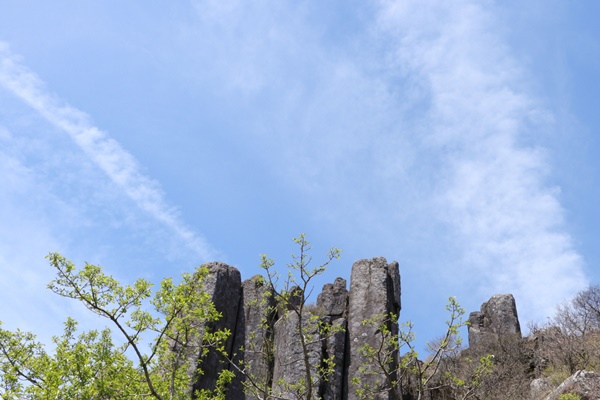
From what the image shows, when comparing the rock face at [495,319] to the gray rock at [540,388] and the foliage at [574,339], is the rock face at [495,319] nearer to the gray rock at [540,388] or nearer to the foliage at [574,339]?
the foliage at [574,339]

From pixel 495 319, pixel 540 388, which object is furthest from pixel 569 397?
pixel 495 319

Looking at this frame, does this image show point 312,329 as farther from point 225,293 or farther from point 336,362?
point 225,293

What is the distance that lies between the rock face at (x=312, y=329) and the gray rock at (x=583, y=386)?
11.4 m

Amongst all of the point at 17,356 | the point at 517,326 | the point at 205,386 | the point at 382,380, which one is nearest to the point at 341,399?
the point at 382,380

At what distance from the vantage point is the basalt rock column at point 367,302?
3444cm

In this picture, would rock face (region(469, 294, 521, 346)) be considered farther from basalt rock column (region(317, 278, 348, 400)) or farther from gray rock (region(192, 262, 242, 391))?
gray rock (region(192, 262, 242, 391))

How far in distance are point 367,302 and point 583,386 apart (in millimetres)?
17373

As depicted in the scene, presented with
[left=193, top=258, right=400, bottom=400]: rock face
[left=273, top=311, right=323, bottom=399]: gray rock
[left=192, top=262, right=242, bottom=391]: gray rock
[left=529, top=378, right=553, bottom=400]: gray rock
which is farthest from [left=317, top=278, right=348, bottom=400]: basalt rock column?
[left=529, top=378, right=553, bottom=400]: gray rock

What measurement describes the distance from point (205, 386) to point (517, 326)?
2799cm

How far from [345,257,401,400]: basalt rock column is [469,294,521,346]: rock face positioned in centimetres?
1184

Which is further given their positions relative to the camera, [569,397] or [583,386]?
[583,386]

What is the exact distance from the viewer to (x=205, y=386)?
108ft

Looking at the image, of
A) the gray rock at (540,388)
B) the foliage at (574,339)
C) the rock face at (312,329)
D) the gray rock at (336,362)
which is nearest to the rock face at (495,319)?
the foliage at (574,339)

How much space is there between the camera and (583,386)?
69.1 ft
